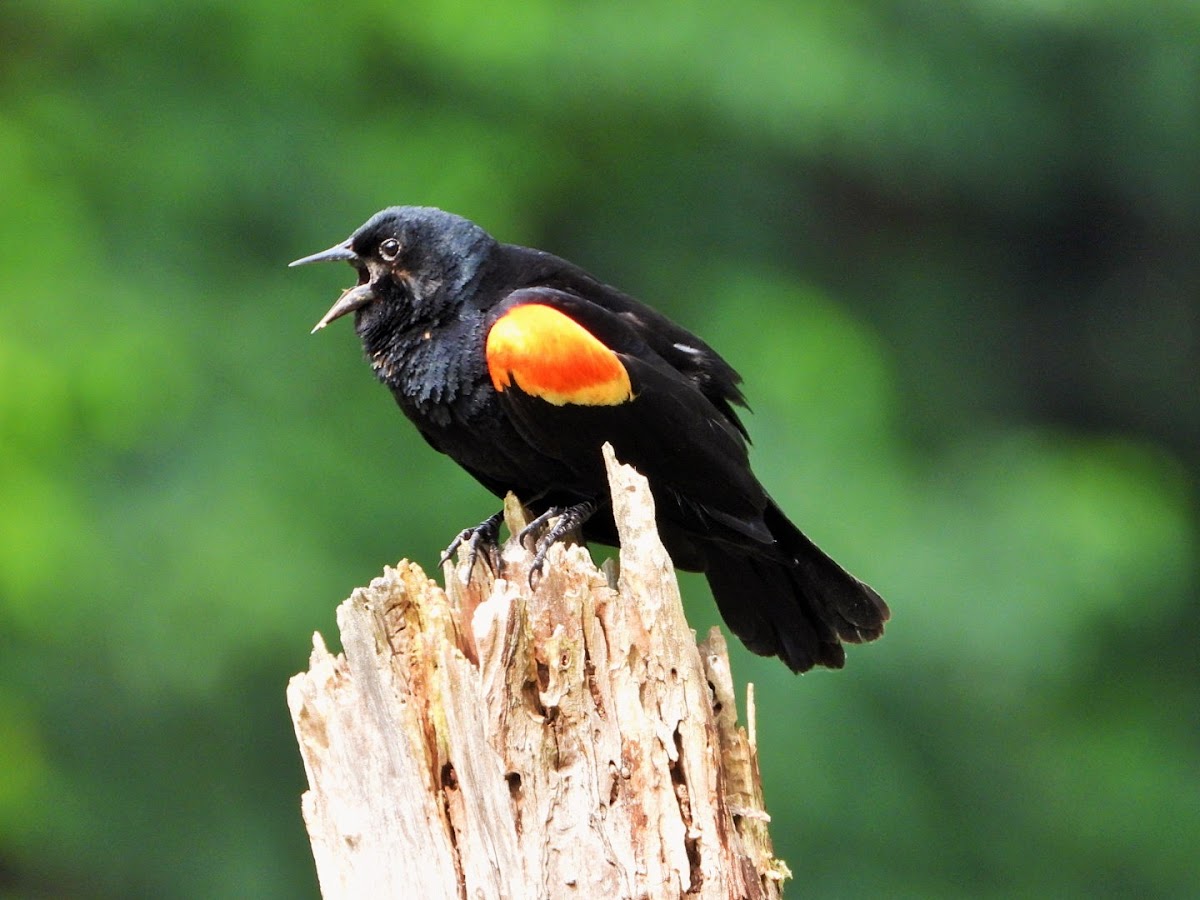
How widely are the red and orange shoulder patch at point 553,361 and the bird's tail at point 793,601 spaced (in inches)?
18.7

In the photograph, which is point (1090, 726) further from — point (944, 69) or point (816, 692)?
point (944, 69)

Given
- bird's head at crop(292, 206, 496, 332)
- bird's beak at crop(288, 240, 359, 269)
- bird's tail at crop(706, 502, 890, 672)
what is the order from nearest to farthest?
bird's tail at crop(706, 502, 890, 672) < bird's head at crop(292, 206, 496, 332) < bird's beak at crop(288, 240, 359, 269)

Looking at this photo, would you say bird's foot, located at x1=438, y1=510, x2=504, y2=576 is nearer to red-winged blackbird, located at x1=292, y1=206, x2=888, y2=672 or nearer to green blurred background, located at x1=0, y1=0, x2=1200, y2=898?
red-winged blackbird, located at x1=292, y1=206, x2=888, y2=672

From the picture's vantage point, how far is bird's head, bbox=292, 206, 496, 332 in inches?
152

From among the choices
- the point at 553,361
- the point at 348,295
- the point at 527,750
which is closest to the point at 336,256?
the point at 348,295

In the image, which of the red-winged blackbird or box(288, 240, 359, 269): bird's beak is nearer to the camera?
the red-winged blackbird

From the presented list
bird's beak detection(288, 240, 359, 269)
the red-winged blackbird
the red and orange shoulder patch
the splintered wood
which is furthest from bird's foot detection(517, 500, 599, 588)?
bird's beak detection(288, 240, 359, 269)

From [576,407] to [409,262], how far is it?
622 millimetres

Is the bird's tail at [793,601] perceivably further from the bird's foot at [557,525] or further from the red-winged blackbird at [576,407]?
the bird's foot at [557,525]

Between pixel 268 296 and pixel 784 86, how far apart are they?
2383mm

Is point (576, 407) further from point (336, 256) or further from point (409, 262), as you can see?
point (336, 256)

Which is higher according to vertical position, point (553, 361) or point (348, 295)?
point (348, 295)

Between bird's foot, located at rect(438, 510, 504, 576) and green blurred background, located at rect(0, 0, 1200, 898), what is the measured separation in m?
3.06

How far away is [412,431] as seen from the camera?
7.52 meters
